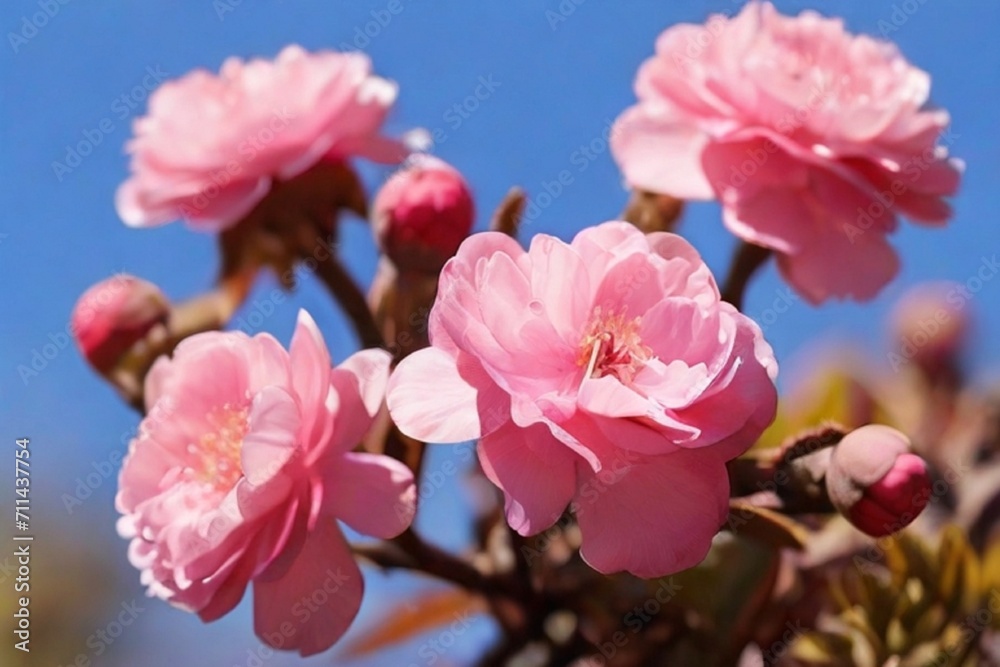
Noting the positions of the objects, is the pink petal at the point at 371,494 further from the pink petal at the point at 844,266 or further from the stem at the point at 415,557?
the pink petal at the point at 844,266

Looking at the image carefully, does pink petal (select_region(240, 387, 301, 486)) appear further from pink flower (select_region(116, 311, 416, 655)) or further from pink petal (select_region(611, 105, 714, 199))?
pink petal (select_region(611, 105, 714, 199))

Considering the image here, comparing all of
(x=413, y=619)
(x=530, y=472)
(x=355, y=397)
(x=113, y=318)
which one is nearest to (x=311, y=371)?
(x=355, y=397)

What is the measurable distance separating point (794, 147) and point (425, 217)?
24 centimetres

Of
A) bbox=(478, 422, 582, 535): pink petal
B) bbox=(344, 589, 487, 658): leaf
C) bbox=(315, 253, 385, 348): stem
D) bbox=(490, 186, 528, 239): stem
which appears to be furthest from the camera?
bbox=(344, 589, 487, 658): leaf

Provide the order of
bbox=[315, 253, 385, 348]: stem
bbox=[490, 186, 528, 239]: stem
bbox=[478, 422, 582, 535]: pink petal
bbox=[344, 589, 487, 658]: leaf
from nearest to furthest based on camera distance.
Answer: bbox=[478, 422, 582, 535]: pink petal, bbox=[490, 186, 528, 239]: stem, bbox=[315, 253, 385, 348]: stem, bbox=[344, 589, 487, 658]: leaf

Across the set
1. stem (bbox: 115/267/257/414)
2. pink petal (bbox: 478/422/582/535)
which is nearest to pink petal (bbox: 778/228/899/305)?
pink petal (bbox: 478/422/582/535)

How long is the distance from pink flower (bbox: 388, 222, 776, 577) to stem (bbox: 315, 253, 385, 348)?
9.8 inches

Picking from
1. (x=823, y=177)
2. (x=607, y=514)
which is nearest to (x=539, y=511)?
(x=607, y=514)

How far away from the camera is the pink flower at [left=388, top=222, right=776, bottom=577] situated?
1.41ft

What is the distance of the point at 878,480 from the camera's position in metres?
0.47

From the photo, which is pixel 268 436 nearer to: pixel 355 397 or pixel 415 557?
pixel 355 397

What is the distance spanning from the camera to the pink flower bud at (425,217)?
2.12ft

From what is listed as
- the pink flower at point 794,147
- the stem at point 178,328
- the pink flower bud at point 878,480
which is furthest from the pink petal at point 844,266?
the stem at point 178,328

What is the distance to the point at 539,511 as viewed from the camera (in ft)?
1.41
